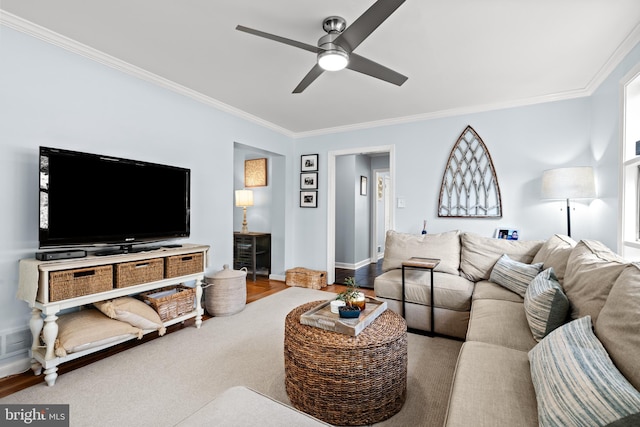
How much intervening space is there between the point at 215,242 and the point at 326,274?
1814mm

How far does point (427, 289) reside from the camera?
9.52 ft

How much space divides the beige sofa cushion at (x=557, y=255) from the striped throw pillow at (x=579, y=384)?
1.01 metres

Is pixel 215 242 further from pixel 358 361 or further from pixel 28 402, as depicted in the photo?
pixel 358 361

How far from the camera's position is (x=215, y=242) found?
369 centimetres

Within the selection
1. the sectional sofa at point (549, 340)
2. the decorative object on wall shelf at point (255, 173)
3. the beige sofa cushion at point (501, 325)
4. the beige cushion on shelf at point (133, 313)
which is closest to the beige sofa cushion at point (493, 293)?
the sectional sofa at point (549, 340)

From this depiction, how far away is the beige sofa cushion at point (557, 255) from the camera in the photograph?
2068mm

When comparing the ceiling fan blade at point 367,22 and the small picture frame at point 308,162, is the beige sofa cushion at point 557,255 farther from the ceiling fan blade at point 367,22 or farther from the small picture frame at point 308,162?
the small picture frame at point 308,162

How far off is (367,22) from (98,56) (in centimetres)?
227

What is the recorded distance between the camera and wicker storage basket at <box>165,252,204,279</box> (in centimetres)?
275

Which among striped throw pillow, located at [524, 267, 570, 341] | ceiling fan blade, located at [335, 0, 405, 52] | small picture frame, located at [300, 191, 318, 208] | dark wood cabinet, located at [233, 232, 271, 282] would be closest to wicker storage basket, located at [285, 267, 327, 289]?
dark wood cabinet, located at [233, 232, 271, 282]

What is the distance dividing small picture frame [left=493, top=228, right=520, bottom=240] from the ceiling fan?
2.36 m

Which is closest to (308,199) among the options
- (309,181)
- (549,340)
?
(309,181)

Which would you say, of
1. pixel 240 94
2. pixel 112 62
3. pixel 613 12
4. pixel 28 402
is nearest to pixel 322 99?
pixel 240 94

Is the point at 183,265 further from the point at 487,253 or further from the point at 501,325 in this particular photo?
the point at 487,253
